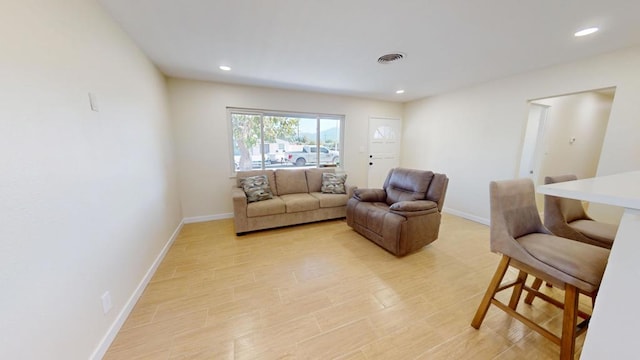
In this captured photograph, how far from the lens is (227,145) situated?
12.2ft

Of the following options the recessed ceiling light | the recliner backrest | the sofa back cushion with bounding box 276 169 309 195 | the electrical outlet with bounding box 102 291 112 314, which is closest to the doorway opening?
the recessed ceiling light

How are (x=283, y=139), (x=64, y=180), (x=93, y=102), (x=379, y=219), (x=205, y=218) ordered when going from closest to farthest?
1. (x=64, y=180)
2. (x=93, y=102)
3. (x=379, y=219)
4. (x=205, y=218)
5. (x=283, y=139)

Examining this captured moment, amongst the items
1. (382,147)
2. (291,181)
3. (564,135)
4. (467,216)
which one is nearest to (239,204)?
(291,181)

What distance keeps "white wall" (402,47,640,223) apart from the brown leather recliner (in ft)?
5.02

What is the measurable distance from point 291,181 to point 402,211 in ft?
6.85

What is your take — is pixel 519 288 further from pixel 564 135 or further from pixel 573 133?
pixel 573 133

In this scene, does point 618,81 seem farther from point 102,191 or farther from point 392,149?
point 102,191

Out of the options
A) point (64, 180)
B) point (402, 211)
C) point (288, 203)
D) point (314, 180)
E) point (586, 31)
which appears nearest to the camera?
point (64, 180)

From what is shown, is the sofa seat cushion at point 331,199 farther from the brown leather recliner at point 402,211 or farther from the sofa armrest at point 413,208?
the sofa armrest at point 413,208

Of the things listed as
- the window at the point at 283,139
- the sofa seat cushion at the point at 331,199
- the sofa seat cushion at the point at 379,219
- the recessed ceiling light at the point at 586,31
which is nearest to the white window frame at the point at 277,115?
the window at the point at 283,139

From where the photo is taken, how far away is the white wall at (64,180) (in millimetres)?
873

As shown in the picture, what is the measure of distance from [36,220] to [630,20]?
423cm

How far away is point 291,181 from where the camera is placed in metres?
3.91

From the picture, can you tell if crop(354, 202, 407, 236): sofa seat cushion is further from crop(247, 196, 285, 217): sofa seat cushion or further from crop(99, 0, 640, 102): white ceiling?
crop(99, 0, 640, 102): white ceiling
